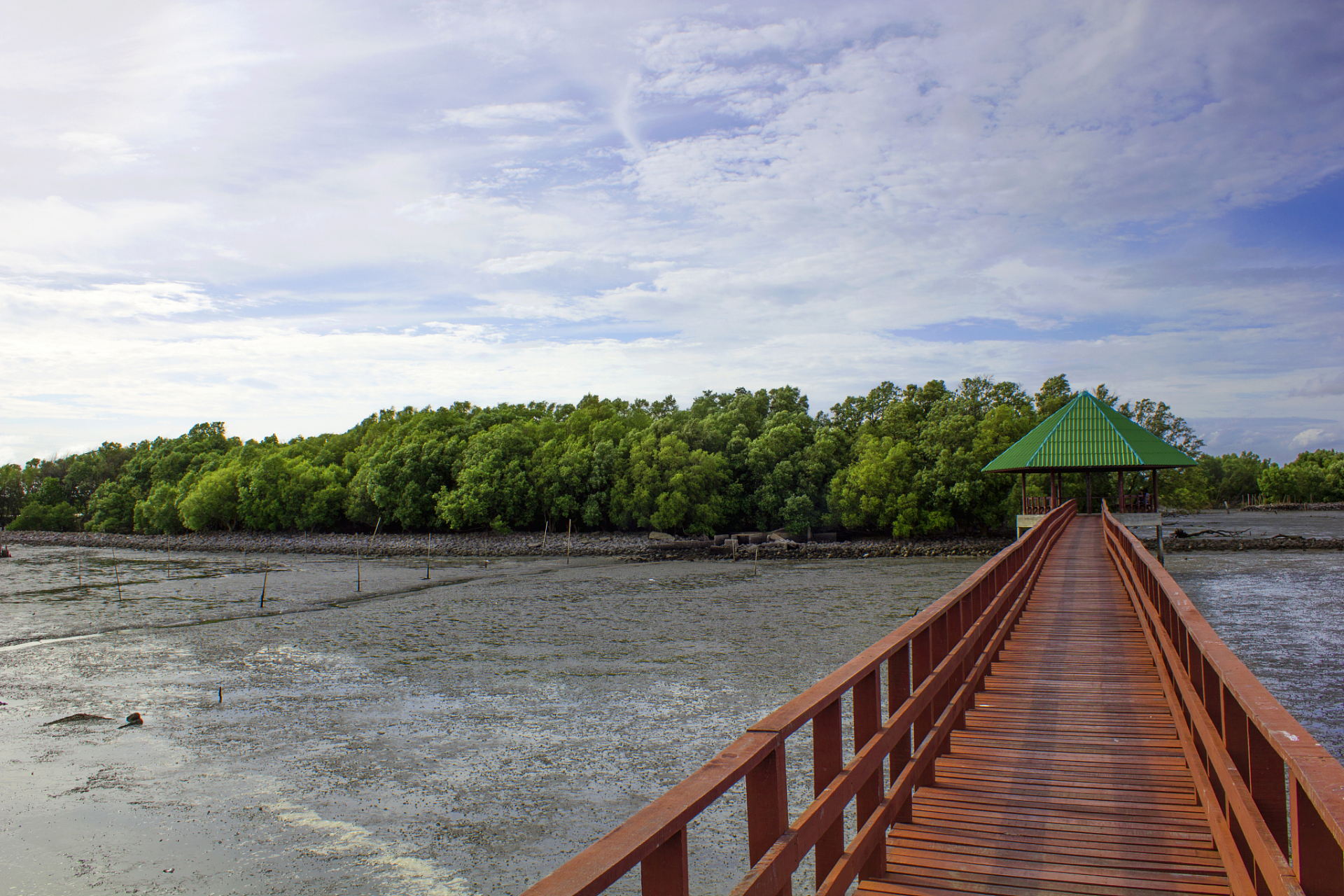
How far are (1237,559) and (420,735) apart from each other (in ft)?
138

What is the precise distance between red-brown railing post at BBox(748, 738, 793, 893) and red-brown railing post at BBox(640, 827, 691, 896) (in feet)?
2.00

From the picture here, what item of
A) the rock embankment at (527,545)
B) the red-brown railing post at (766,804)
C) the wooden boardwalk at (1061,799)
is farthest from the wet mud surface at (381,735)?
the rock embankment at (527,545)

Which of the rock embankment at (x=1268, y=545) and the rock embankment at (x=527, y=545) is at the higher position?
the rock embankment at (x=1268, y=545)

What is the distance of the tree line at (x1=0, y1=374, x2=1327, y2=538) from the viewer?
59.0 metres

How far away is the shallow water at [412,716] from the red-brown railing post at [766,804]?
7.73 metres

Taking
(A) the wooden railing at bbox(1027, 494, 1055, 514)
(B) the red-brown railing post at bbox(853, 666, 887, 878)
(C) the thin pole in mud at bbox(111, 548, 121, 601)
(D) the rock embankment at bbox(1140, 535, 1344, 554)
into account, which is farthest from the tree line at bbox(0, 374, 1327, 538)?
(B) the red-brown railing post at bbox(853, 666, 887, 878)

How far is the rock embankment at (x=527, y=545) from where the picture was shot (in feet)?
176

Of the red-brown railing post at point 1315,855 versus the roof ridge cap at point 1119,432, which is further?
the roof ridge cap at point 1119,432

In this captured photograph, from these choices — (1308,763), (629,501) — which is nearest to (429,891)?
(1308,763)

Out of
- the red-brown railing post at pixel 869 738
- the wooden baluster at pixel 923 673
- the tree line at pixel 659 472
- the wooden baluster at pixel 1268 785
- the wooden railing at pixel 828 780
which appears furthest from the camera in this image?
the tree line at pixel 659 472

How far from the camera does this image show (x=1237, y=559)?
41.5m

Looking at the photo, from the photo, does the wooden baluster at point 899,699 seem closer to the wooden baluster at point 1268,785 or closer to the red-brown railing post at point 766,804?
the wooden baluster at point 1268,785

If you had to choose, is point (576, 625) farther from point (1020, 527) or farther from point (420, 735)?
point (1020, 527)

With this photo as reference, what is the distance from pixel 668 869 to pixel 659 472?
6236 centimetres
